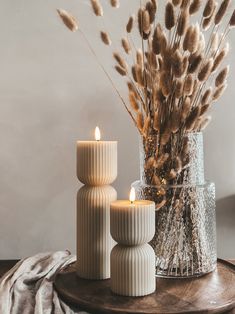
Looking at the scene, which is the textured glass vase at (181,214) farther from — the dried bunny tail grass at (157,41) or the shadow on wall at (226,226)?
the shadow on wall at (226,226)

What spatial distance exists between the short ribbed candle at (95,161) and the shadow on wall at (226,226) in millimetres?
556

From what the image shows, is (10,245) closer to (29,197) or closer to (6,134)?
(29,197)

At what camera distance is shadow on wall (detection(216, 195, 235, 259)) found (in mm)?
1549

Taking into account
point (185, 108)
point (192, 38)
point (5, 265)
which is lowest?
point (5, 265)

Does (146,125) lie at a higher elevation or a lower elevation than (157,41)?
lower

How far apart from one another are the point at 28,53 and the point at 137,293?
2.61 ft

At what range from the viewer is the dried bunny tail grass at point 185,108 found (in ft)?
3.47

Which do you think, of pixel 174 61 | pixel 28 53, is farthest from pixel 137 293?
pixel 28 53

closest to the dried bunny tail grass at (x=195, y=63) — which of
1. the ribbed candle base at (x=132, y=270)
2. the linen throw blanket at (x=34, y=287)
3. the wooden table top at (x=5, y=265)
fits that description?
the ribbed candle base at (x=132, y=270)

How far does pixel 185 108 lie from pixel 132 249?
1.02 ft

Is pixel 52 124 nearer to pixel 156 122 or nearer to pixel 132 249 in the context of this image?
pixel 156 122

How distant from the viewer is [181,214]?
1.12 meters

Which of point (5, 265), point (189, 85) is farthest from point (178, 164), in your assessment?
point (5, 265)

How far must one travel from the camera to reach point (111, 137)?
4.96 feet
